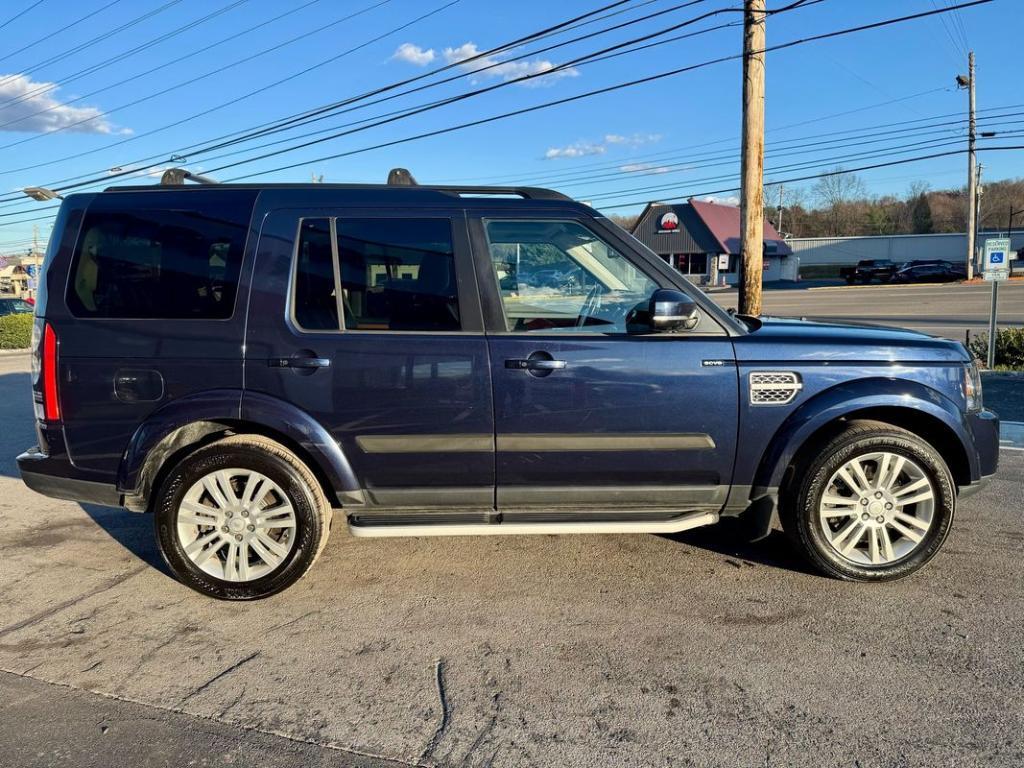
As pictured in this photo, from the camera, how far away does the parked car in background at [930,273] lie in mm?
44969

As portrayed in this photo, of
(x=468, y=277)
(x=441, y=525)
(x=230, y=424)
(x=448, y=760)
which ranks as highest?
(x=468, y=277)

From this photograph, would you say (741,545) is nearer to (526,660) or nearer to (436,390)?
(526,660)

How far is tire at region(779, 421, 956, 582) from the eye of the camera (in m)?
3.58

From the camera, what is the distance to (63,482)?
3.71 m

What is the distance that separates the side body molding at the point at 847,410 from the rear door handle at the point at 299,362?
7.40 ft

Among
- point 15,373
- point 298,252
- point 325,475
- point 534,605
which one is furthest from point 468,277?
point 15,373

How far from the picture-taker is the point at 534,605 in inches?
140

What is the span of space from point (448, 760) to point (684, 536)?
2420 mm

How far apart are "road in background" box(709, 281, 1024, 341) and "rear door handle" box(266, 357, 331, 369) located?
16.2 meters

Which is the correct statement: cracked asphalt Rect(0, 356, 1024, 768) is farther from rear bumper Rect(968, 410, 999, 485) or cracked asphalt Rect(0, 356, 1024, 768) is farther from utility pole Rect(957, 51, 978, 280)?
utility pole Rect(957, 51, 978, 280)

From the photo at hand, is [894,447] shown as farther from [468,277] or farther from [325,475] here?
[325,475]

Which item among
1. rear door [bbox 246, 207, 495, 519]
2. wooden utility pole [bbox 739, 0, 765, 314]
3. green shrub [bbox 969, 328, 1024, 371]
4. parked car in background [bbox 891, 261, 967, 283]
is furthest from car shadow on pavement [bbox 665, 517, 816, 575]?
parked car in background [bbox 891, 261, 967, 283]

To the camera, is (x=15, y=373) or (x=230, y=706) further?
(x=15, y=373)

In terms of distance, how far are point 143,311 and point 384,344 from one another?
1248mm
